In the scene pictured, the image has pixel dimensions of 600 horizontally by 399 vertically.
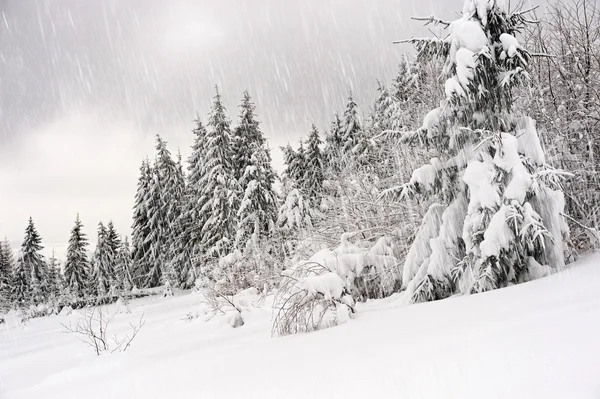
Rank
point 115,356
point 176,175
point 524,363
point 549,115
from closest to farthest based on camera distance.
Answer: point 524,363
point 115,356
point 549,115
point 176,175

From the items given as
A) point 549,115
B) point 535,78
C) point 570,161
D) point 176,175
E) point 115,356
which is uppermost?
point 176,175

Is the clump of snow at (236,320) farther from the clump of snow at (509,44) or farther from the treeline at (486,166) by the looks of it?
the clump of snow at (509,44)

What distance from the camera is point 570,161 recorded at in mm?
8586

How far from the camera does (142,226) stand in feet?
113

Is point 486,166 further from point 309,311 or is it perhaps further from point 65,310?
point 65,310

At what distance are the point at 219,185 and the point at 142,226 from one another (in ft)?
39.3

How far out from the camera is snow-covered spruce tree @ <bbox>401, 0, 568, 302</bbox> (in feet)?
19.8

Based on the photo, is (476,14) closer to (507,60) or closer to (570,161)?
(507,60)

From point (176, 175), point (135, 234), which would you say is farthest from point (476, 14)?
point (135, 234)

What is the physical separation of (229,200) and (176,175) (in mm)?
10666

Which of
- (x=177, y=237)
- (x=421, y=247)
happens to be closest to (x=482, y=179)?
(x=421, y=247)

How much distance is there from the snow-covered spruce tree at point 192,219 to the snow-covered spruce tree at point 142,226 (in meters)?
3.38

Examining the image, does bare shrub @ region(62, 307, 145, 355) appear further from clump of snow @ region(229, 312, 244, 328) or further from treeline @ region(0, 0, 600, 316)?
treeline @ region(0, 0, 600, 316)

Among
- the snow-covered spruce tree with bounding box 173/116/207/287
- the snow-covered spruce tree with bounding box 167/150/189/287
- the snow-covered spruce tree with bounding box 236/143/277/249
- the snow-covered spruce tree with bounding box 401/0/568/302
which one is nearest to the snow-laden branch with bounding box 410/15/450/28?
the snow-covered spruce tree with bounding box 401/0/568/302
